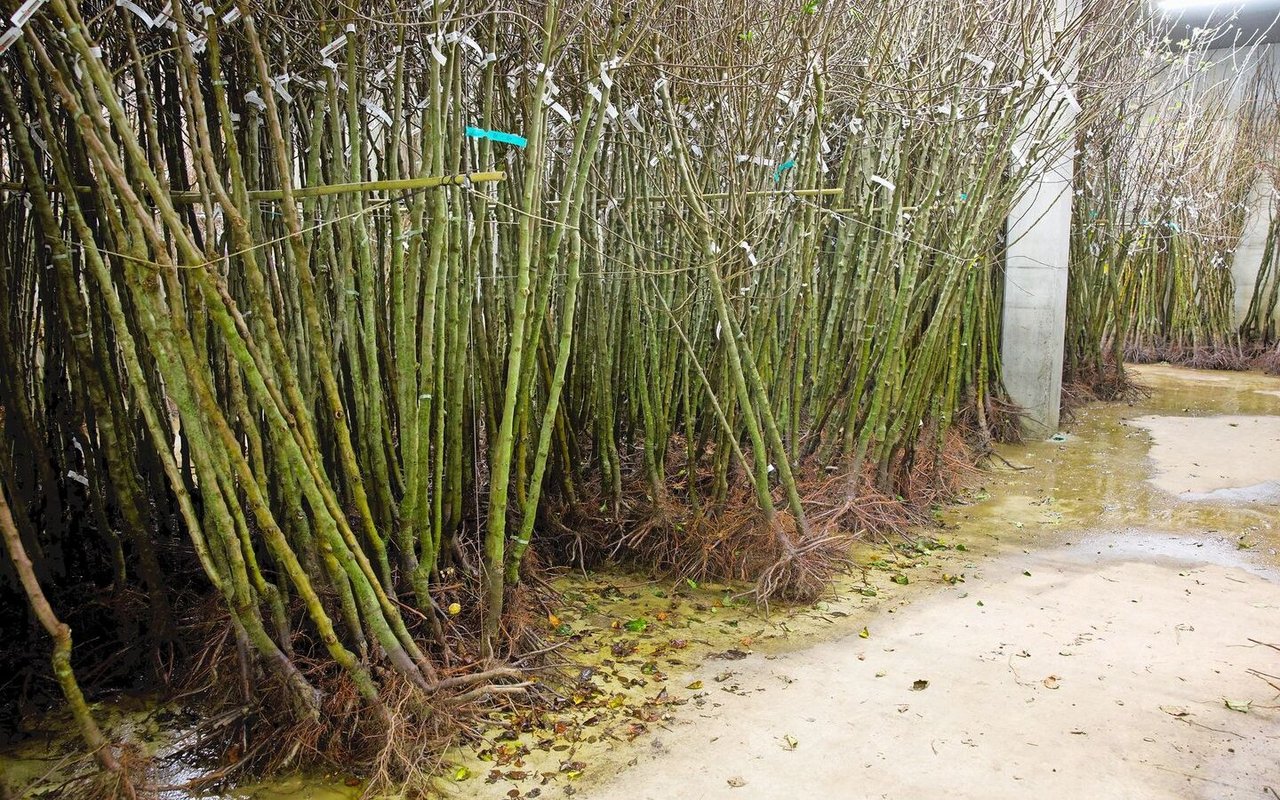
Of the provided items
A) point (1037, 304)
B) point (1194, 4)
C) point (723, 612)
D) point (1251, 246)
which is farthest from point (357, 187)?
point (1251, 246)

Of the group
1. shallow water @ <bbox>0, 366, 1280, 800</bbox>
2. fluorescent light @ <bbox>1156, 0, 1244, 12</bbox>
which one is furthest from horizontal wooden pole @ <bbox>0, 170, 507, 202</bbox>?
fluorescent light @ <bbox>1156, 0, 1244, 12</bbox>

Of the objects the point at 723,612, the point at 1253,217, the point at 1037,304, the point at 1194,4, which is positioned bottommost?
the point at 723,612

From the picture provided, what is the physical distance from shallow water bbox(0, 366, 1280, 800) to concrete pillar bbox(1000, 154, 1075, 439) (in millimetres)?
296

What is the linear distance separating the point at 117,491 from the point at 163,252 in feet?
2.41

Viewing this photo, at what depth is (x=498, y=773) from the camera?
5.94ft

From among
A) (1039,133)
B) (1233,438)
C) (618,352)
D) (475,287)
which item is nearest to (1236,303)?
(1233,438)

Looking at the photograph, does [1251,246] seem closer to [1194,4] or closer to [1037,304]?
[1194,4]

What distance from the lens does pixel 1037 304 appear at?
506cm

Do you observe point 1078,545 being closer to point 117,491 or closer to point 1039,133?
point 1039,133

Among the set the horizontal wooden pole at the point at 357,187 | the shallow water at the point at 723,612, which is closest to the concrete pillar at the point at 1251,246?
the shallow water at the point at 723,612

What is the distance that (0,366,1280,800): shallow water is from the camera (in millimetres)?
1848

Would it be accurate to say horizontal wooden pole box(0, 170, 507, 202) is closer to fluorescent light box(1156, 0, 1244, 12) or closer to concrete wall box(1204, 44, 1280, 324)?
fluorescent light box(1156, 0, 1244, 12)

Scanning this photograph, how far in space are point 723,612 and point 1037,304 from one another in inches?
129

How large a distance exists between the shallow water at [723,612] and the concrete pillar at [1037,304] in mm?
296
